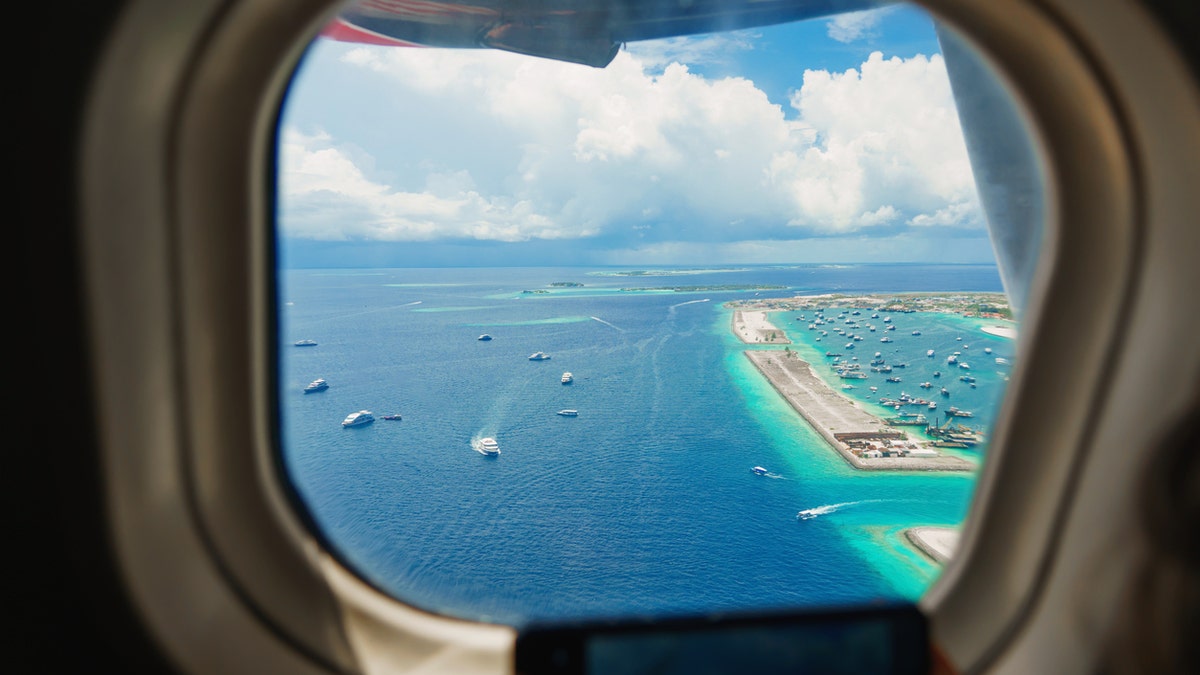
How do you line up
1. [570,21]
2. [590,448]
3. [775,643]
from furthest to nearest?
[590,448] < [570,21] < [775,643]

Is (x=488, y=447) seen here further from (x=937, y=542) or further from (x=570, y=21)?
(x=937, y=542)

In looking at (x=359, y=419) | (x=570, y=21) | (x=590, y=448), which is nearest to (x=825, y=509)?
(x=590, y=448)

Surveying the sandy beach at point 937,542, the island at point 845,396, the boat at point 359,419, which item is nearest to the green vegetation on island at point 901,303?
the island at point 845,396

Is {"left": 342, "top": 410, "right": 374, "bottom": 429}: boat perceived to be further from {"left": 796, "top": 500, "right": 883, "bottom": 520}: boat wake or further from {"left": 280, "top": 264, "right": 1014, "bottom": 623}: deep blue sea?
{"left": 796, "top": 500, "right": 883, "bottom": 520}: boat wake

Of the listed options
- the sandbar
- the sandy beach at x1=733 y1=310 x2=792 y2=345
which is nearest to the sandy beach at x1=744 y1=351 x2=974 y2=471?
the sandy beach at x1=733 y1=310 x2=792 y2=345

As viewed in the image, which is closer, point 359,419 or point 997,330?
point 997,330

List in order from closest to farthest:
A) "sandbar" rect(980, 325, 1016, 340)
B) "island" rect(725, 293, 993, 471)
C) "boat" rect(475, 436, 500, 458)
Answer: "sandbar" rect(980, 325, 1016, 340)
"island" rect(725, 293, 993, 471)
"boat" rect(475, 436, 500, 458)
